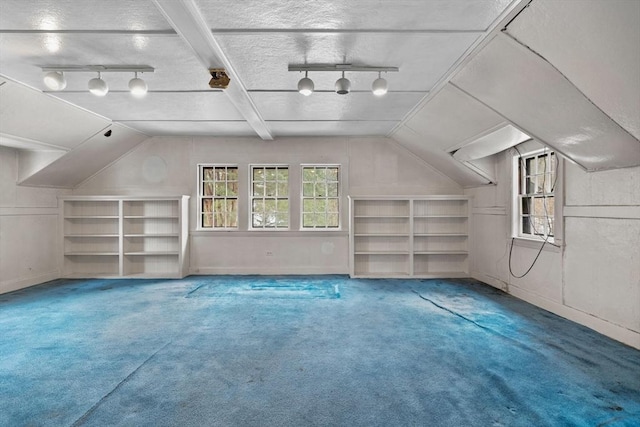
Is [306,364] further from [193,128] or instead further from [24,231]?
[24,231]

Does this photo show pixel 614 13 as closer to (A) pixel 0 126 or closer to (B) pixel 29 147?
(A) pixel 0 126

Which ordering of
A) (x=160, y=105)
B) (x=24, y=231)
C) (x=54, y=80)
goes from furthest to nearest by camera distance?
(x=24, y=231) < (x=160, y=105) < (x=54, y=80)

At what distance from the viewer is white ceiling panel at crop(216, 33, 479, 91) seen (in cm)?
288

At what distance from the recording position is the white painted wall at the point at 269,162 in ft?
21.5

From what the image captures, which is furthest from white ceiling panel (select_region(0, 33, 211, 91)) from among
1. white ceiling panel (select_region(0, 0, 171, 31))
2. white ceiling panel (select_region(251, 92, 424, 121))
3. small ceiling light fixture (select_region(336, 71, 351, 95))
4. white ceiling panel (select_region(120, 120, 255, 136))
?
white ceiling panel (select_region(120, 120, 255, 136))

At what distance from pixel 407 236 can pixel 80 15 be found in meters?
5.68

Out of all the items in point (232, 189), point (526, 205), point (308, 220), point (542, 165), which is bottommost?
point (308, 220)

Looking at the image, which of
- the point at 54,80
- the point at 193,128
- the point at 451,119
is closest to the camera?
the point at 54,80

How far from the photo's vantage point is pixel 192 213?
6.57 metres

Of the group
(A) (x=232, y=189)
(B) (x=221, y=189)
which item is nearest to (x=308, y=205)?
(A) (x=232, y=189)

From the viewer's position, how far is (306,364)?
9.24ft

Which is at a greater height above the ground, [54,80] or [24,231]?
[54,80]

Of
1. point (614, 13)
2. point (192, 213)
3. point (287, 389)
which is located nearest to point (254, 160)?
point (192, 213)

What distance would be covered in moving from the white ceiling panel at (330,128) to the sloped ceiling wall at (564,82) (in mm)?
1567
